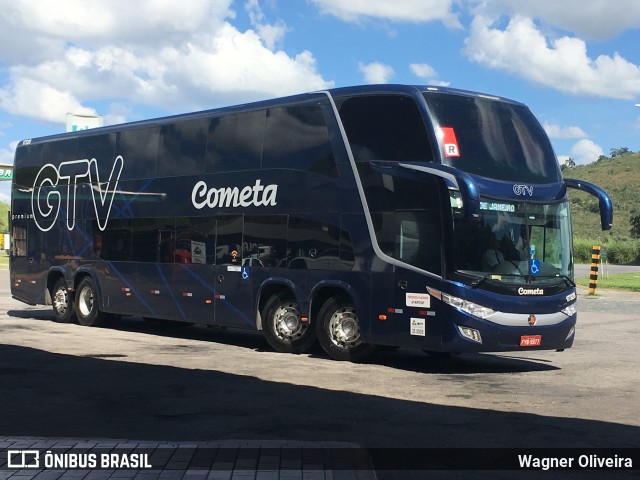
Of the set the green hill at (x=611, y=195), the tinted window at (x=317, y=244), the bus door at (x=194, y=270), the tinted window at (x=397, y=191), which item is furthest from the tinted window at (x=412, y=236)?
the green hill at (x=611, y=195)

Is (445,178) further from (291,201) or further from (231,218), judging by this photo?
(231,218)

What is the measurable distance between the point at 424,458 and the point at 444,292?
580cm

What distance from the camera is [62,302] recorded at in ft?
73.7

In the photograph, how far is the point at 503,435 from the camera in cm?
930

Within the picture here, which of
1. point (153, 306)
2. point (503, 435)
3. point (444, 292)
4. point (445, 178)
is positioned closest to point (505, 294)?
point (444, 292)

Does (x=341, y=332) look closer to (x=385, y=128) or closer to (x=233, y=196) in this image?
(x=385, y=128)

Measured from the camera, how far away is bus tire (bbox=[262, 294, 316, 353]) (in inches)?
640

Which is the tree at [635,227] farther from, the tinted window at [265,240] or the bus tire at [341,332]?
the bus tire at [341,332]

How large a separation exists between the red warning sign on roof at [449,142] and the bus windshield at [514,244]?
78 centimetres

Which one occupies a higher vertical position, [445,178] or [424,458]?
[445,178]

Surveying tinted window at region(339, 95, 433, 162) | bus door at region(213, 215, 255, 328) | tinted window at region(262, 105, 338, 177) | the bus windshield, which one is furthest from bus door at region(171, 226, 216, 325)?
the bus windshield

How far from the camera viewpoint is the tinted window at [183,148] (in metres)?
18.3
